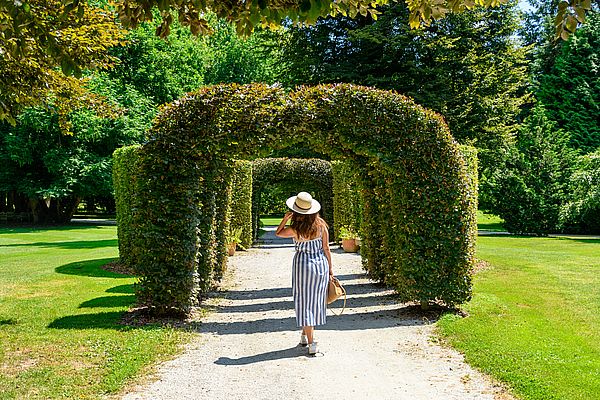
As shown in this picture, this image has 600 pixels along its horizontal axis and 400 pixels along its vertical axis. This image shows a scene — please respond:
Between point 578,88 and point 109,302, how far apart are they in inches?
1331

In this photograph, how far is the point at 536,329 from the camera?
762cm

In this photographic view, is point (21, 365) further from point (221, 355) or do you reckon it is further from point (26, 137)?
point (26, 137)

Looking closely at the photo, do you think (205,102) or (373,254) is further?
(373,254)

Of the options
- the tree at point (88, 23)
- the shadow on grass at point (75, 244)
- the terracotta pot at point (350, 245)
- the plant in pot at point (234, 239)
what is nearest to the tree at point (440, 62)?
the terracotta pot at point (350, 245)

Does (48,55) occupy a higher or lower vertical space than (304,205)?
higher

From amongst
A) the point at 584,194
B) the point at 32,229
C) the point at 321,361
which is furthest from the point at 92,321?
the point at 32,229

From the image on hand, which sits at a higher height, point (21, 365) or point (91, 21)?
point (91, 21)

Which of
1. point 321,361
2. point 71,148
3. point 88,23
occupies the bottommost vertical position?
point 321,361

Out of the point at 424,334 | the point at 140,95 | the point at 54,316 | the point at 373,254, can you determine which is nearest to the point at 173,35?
the point at 140,95

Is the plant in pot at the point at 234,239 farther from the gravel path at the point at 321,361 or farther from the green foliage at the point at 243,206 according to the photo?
the gravel path at the point at 321,361

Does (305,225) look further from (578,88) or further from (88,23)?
(578,88)

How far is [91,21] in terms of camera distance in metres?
8.30

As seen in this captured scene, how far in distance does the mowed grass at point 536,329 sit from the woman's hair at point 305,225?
221 cm

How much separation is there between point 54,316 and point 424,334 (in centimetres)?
534
